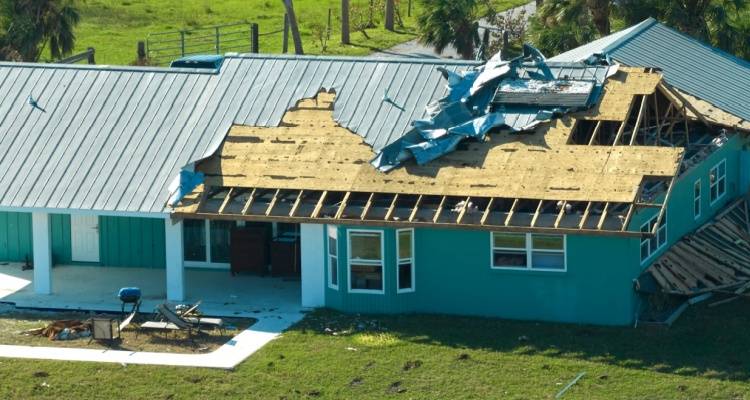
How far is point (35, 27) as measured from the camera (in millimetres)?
60719

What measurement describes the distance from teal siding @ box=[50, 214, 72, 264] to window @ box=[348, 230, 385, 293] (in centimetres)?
804

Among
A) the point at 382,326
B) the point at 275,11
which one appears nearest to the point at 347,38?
the point at 275,11

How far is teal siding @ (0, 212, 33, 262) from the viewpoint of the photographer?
42406 millimetres

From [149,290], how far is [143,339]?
12.1 feet

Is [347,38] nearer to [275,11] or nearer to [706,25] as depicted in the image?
[275,11]

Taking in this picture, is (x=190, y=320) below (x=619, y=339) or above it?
above

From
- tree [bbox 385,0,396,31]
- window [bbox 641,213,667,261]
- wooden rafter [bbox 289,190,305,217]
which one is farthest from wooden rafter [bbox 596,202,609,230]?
tree [bbox 385,0,396,31]

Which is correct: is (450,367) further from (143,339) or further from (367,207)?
(143,339)

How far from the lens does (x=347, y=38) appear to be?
67.7 m

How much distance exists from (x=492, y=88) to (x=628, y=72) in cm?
296

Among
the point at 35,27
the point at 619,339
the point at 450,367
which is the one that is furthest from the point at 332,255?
the point at 35,27

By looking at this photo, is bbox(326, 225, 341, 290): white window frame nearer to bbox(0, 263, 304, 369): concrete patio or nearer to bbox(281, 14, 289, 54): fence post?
bbox(0, 263, 304, 369): concrete patio

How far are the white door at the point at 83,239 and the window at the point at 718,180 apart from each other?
46.2 ft

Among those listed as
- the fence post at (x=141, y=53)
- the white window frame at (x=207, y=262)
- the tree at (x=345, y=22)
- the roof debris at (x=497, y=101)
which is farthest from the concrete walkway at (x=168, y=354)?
the tree at (x=345, y=22)
